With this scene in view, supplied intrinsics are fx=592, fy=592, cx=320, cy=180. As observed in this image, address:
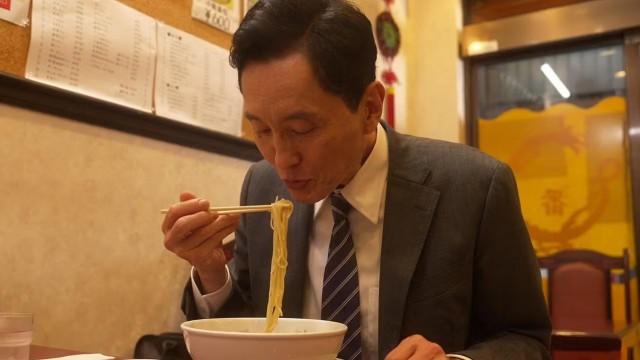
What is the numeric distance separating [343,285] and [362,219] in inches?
5.9

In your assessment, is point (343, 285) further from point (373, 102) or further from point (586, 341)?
point (586, 341)

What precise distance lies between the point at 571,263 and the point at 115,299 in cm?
274

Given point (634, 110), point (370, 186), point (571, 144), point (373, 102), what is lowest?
point (370, 186)

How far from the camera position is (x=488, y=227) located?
3.93 ft

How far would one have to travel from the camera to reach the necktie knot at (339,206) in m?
1.24

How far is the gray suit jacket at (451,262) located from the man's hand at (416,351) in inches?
12.5

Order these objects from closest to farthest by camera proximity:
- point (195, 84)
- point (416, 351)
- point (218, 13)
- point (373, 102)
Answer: point (416, 351), point (373, 102), point (195, 84), point (218, 13)

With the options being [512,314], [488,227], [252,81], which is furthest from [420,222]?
[252,81]

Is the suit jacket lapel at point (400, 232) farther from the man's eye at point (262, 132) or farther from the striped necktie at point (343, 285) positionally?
the man's eye at point (262, 132)

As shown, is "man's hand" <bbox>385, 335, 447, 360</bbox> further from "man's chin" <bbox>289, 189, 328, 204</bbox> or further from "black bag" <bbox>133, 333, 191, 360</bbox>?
"black bag" <bbox>133, 333, 191, 360</bbox>

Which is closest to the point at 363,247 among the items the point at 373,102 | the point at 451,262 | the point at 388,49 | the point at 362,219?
the point at 362,219

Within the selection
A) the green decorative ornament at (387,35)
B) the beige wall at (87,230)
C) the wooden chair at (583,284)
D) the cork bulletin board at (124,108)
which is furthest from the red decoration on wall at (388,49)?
the beige wall at (87,230)

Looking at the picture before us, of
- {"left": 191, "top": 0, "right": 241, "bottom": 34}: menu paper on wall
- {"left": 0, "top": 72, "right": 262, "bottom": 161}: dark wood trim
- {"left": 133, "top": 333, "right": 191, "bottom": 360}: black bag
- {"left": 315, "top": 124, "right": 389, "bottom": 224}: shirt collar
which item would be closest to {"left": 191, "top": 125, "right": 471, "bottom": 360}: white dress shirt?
{"left": 315, "top": 124, "right": 389, "bottom": 224}: shirt collar

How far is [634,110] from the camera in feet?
12.6
